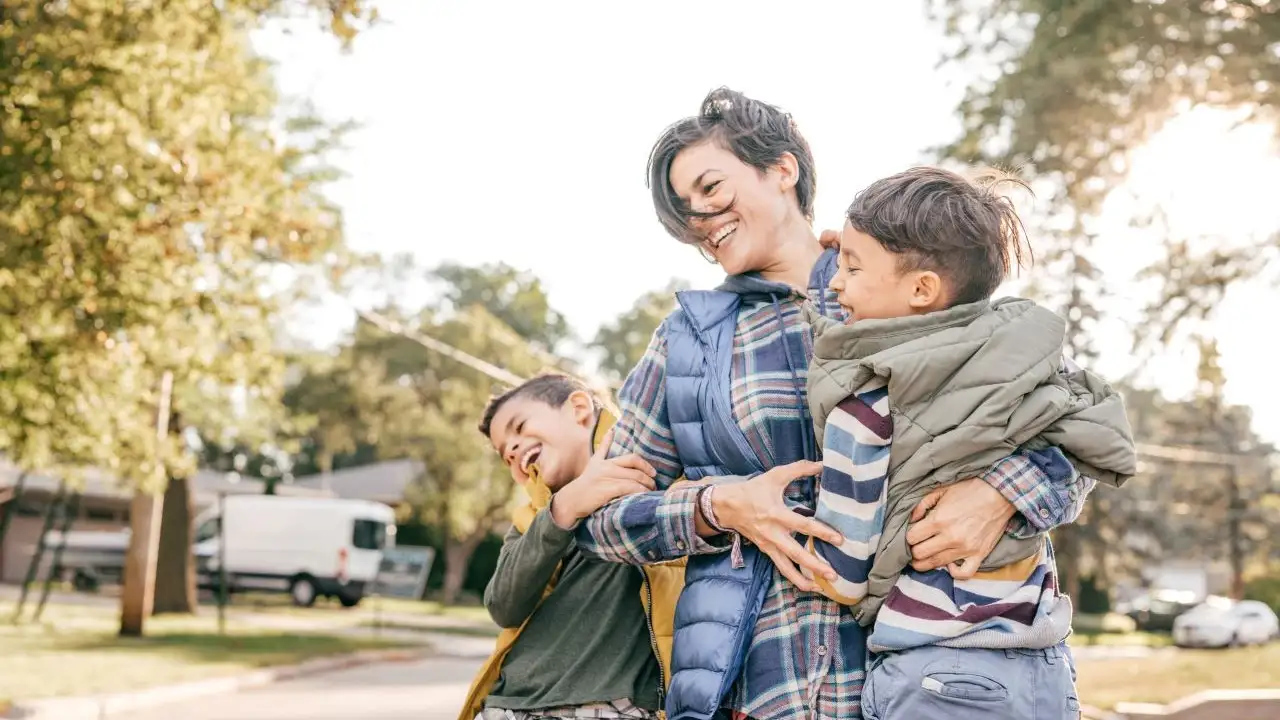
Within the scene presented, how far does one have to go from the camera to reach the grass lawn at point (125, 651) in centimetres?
1333

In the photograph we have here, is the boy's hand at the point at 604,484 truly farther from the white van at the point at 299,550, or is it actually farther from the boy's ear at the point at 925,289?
the white van at the point at 299,550

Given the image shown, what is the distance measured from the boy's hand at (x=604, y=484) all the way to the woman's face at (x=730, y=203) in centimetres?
49

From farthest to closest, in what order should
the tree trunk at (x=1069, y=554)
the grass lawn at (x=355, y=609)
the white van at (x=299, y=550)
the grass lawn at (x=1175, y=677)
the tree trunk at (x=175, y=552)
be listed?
1. the tree trunk at (x=1069, y=554)
2. the white van at (x=299, y=550)
3. the grass lawn at (x=355, y=609)
4. the tree trunk at (x=175, y=552)
5. the grass lawn at (x=1175, y=677)

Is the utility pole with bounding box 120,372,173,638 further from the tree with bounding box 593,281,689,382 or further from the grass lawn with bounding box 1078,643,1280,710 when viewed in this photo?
the tree with bounding box 593,281,689,382

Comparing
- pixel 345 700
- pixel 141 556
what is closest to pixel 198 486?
pixel 141 556

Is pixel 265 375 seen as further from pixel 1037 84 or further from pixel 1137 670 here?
pixel 1137 670

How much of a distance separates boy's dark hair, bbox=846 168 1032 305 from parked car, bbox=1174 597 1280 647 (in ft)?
120

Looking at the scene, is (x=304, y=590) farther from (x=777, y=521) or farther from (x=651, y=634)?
(x=777, y=521)

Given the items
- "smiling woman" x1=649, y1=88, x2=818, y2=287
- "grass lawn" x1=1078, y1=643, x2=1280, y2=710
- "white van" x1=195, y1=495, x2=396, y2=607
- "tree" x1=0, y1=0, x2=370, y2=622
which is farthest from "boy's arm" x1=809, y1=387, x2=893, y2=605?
"white van" x1=195, y1=495, x2=396, y2=607

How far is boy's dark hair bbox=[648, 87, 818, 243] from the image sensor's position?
117 inches

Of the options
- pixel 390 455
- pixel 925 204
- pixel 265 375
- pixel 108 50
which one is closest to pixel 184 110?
pixel 108 50

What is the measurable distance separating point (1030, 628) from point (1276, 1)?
11603 millimetres

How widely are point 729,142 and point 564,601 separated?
117 cm

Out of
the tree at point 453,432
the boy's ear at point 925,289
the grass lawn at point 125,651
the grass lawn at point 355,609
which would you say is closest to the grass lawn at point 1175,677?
the grass lawn at point 125,651
